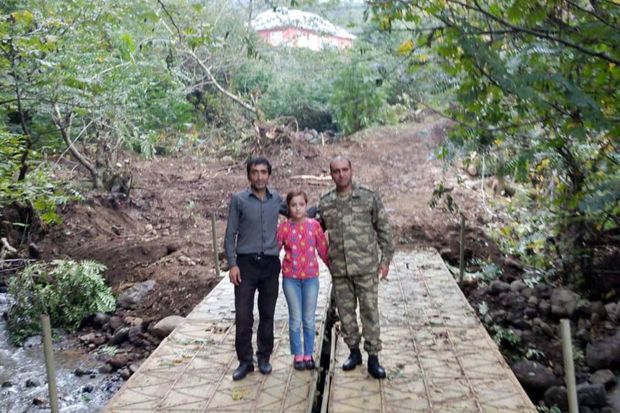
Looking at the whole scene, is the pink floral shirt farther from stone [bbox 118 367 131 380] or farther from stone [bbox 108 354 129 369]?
stone [bbox 108 354 129 369]

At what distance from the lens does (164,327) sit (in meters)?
7.68

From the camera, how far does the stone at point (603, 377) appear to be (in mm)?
5809

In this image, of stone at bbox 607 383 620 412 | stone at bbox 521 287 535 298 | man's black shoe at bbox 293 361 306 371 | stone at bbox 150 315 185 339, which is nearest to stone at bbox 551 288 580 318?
stone at bbox 521 287 535 298

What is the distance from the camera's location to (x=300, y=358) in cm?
496

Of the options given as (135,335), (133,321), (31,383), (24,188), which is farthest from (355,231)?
(133,321)

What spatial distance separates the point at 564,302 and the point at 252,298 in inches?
187

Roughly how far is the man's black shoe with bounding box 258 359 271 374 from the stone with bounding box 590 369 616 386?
3.32 meters

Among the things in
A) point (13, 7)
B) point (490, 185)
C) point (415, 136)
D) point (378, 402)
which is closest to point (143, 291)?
point (13, 7)

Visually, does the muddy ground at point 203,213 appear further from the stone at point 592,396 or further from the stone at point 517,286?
the stone at point 592,396

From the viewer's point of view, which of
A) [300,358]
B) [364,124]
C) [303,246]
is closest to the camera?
[303,246]

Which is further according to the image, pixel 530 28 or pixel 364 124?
pixel 364 124

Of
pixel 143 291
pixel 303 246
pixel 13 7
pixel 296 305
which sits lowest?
pixel 143 291

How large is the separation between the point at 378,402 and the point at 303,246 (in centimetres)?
132

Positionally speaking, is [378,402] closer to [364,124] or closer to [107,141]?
[107,141]
